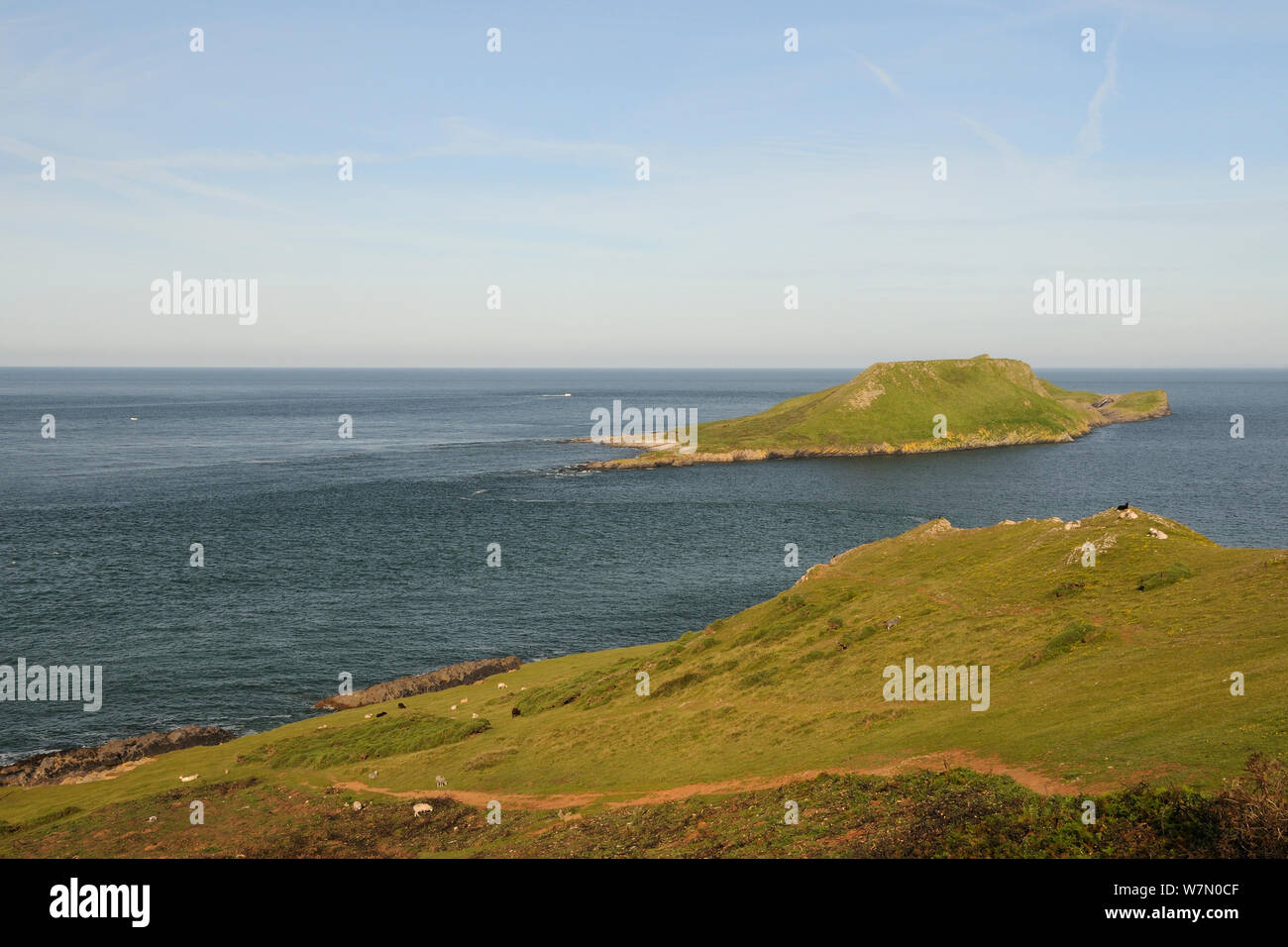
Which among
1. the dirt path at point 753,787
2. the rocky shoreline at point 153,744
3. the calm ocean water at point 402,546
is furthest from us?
the calm ocean water at point 402,546

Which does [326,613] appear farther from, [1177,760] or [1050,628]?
[1177,760]

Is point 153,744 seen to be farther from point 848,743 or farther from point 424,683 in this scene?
point 848,743

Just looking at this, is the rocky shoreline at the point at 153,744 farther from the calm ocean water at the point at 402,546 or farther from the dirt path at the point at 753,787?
the dirt path at the point at 753,787
